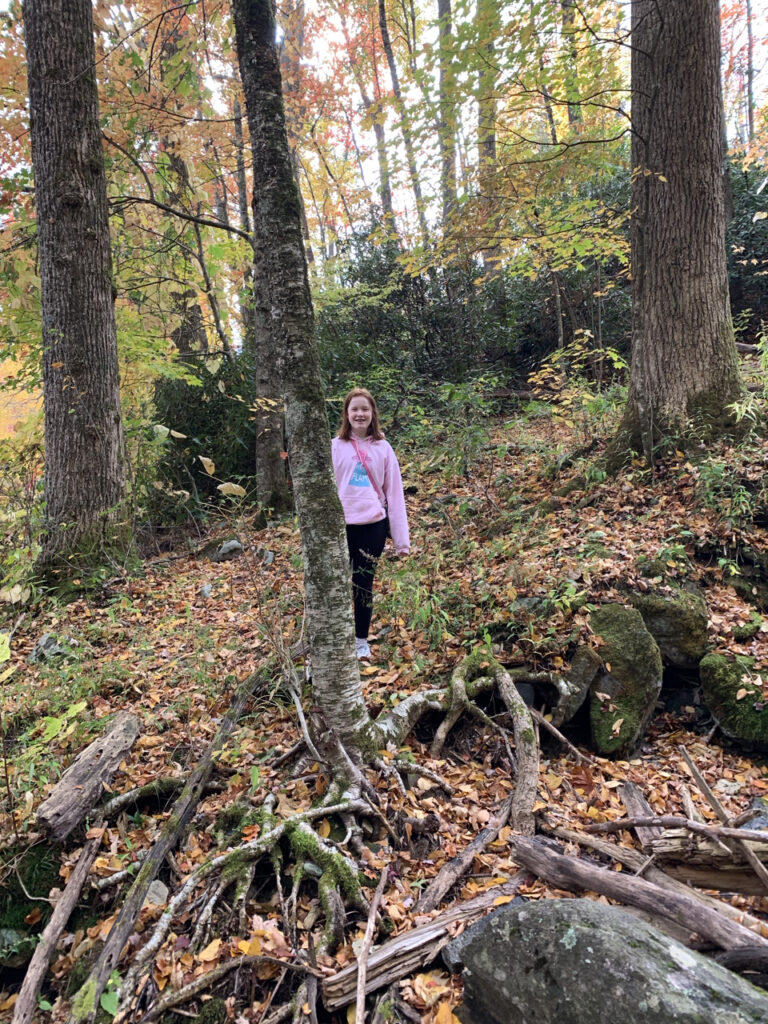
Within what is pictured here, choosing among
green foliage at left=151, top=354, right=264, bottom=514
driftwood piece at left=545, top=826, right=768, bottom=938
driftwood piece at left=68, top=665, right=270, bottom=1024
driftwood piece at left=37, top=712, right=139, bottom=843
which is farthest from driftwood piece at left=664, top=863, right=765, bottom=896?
green foliage at left=151, top=354, right=264, bottom=514

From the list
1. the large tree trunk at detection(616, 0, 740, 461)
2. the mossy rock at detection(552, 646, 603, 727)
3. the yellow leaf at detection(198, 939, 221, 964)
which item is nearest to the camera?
the yellow leaf at detection(198, 939, 221, 964)

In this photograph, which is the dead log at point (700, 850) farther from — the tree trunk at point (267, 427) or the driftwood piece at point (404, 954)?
the tree trunk at point (267, 427)

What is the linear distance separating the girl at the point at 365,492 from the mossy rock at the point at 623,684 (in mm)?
1647

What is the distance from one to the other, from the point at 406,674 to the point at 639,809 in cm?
168

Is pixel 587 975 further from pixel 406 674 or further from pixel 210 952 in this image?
pixel 406 674

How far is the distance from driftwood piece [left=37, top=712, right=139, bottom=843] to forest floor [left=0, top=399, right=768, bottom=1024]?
4.1 inches

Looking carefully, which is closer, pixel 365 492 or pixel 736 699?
pixel 736 699

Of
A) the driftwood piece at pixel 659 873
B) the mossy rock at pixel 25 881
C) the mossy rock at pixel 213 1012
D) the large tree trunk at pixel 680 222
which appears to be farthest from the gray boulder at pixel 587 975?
the large tree trunk at pixel 680 222

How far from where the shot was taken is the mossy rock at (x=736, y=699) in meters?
3.46

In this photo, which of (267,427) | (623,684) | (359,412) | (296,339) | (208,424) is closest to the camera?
(296,339)

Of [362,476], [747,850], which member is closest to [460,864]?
[747,850]

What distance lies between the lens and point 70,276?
19.4ft

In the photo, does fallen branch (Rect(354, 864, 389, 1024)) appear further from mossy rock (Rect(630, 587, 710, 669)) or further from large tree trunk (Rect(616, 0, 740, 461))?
large tree trunk (Rect(616, 0, 740, 461))

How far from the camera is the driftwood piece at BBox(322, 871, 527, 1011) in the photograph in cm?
205
